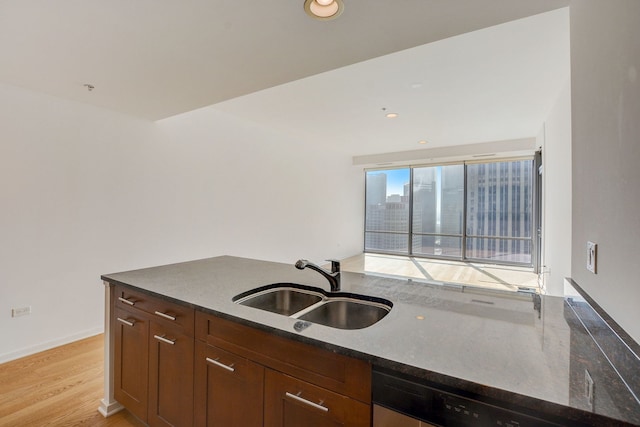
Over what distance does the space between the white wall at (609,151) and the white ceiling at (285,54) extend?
0.47 meters

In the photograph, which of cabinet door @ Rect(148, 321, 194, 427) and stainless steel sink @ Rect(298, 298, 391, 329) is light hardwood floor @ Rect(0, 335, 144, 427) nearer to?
cabinet door @ Rect(148, 321, 194, 427)

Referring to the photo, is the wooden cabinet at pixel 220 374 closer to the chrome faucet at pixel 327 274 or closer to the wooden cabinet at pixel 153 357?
the wooden cabinet at pixel 153 357

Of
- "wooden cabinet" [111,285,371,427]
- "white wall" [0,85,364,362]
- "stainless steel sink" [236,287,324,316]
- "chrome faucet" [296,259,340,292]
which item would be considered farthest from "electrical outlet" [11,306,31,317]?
"chrome faucet" [296,259,340,292]

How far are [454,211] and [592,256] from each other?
6.63 metres

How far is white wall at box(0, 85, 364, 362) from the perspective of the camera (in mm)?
2670

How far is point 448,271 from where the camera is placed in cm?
620

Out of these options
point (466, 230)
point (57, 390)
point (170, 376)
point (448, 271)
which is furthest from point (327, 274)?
point (466, 230)

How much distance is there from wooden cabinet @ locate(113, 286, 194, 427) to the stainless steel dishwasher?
0.98m

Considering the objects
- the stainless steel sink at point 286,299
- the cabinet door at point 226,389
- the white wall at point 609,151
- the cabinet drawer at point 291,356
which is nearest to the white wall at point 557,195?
the white wall at point 609,151

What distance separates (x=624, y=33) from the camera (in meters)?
0.96

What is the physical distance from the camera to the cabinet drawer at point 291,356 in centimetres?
98

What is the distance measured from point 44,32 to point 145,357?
1942 mm

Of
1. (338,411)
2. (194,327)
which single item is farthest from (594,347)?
(194,327)

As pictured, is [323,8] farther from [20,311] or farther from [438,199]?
[438,199]
